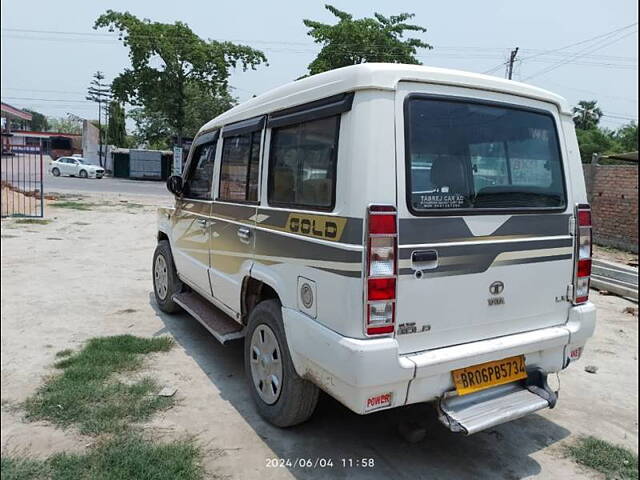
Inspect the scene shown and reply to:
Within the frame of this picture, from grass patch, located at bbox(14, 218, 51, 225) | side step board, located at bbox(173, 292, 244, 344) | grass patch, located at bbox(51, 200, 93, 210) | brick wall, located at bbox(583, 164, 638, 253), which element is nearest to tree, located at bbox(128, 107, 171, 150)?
grass patch, located at bbox(51, 200, 93, 210)

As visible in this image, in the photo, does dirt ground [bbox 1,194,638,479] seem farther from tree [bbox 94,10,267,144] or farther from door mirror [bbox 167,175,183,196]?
tree [bbox 94,10,267,144]

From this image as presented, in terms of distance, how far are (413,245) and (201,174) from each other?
284cm

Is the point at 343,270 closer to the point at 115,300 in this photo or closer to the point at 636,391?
the point at 636,391

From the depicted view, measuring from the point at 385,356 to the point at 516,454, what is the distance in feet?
4.39

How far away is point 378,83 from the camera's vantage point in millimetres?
2547

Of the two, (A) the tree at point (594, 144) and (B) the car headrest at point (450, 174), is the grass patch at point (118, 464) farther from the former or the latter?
(A) the tree at point (594, 144)

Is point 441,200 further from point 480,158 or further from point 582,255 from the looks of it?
point 582,255

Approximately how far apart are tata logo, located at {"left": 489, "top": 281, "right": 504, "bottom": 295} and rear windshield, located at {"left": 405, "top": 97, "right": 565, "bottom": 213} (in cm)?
44

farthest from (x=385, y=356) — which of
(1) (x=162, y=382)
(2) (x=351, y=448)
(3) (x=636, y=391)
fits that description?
(3) (x=636, y=391)

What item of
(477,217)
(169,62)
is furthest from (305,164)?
(169,62)

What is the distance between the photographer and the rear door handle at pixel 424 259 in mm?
2590

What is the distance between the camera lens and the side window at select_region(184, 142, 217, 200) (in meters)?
4.57

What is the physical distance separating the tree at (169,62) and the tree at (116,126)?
18.7 meters
